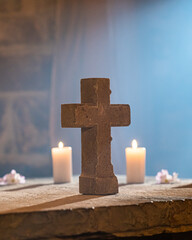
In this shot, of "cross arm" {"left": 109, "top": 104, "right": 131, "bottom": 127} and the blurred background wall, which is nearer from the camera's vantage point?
"cross arm" {"left": 109, "top": 104, "right": 131, "bottom": 127}

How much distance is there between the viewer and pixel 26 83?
272cm

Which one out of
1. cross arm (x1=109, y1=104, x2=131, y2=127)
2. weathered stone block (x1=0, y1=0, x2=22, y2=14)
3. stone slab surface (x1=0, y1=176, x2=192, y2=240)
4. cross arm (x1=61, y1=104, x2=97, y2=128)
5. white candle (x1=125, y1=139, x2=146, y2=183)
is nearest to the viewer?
stone slab surface (x1=0, y1=176, x2=192, y2=240)

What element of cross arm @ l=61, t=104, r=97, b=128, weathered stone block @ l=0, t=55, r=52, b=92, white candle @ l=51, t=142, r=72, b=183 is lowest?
white candle @ l=51, t=142, r=72, b=183

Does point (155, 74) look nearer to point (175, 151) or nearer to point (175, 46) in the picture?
point (175, 46)

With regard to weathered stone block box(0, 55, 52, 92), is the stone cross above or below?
below

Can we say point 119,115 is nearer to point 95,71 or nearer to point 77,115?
point 77,115

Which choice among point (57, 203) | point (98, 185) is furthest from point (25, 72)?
point (57, 203)

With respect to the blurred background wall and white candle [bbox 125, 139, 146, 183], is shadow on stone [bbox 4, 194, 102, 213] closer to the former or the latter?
white candle [bbox 125, 139, 146, 183]

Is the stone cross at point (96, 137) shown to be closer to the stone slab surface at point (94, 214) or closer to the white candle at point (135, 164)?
the stone slab surface at point (94, 214)

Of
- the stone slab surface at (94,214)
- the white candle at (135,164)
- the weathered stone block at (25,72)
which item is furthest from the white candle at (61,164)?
the weathered stone block at (25,72)

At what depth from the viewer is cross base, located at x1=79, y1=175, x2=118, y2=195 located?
6.09 ft

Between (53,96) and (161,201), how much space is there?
1219mm

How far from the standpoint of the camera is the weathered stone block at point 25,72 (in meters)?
2.69

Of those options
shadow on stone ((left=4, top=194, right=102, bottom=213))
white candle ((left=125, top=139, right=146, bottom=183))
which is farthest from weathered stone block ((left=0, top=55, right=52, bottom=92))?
shadow on stone ((left=4, top=194, right=102, bottom=213))
